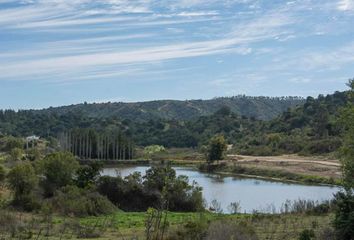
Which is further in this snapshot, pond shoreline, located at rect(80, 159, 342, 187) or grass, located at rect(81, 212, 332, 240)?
pond shoreline, located at rect(80, 159, 342, 187)

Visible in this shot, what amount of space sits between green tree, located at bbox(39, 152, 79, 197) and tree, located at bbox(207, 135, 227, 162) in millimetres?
45076

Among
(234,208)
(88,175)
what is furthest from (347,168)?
(88,175)

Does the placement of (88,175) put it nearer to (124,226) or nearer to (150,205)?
(150,205)

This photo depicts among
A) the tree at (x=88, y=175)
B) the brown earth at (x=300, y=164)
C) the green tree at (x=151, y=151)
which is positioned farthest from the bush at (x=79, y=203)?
the green tree at (x=151, y=151)

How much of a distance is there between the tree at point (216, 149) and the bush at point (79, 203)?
49618 millimetres

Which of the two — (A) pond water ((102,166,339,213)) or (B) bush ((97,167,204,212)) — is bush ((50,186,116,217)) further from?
(A) pond water ((102,166,339,213))

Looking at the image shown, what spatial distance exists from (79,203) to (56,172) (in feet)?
26.5

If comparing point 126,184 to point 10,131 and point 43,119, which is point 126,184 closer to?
point 10,131

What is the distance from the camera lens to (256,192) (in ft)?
193

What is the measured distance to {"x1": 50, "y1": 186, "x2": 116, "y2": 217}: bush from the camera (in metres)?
35.0

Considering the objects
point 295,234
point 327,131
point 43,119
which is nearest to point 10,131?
point 43,119

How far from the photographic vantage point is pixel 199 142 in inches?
5335

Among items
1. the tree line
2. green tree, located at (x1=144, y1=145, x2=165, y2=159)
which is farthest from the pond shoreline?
the tree line

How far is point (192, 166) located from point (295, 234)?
2827 inches
